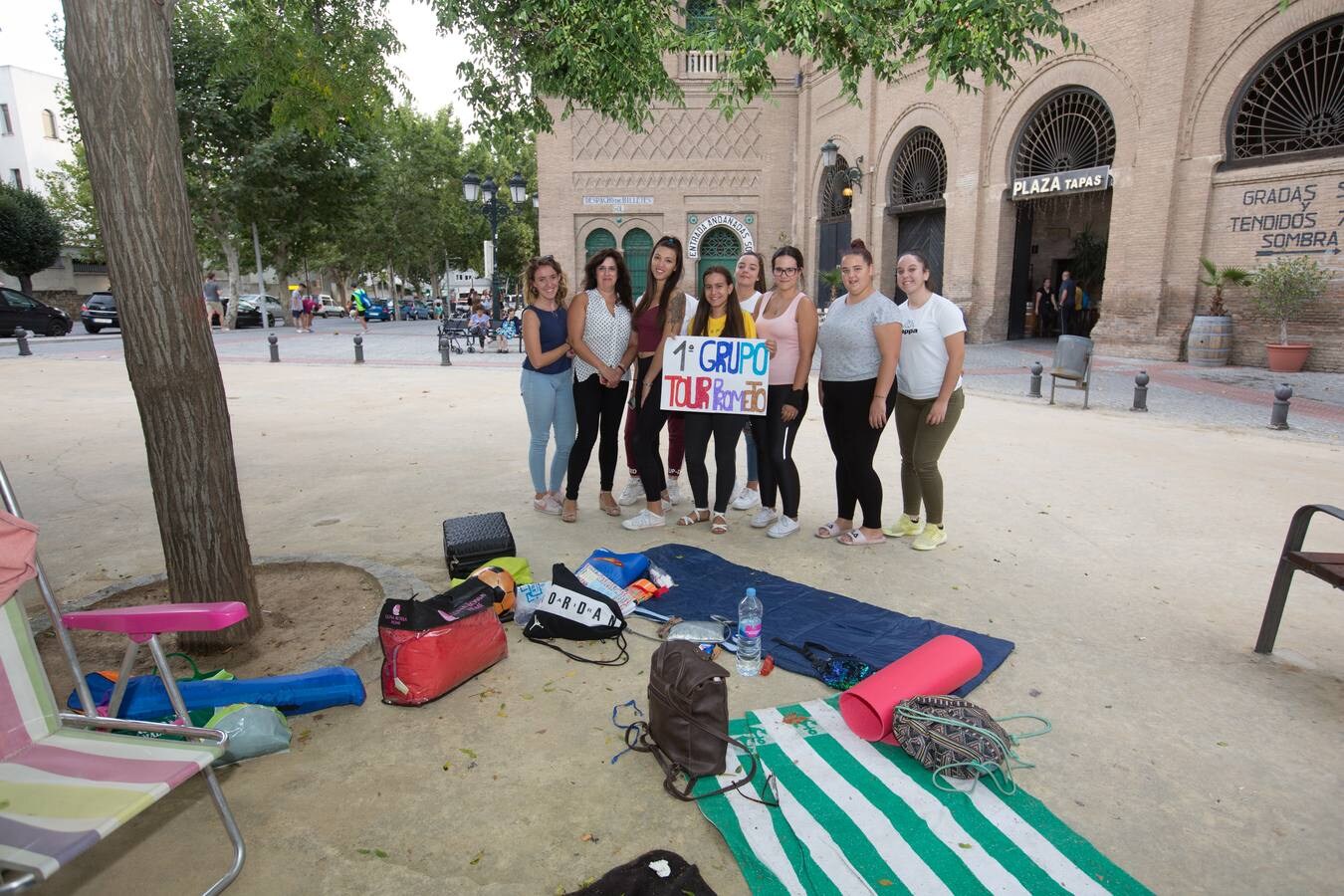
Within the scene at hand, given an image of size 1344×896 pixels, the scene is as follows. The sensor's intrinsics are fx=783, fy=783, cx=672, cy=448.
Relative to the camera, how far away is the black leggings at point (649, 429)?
5767 mm

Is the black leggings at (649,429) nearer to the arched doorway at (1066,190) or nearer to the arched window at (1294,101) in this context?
the arched window at (1294,101)

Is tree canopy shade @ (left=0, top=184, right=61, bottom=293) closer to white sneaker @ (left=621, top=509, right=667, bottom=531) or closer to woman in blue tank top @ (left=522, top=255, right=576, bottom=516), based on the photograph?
woman in blue tank top @ (left=522, top=255, right=576, bottom=516)

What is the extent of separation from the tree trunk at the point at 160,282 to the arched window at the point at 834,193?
2463 centimetres

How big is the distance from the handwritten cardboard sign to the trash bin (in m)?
7.80

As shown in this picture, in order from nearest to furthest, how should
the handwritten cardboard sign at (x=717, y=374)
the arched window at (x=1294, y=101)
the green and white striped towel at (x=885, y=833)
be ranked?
1. the green and white striped towel at (x=885, y=833)
2. the handwritten cardboard sign at (x=717, y=374)
3. the arched window at (x=1294, y=101)

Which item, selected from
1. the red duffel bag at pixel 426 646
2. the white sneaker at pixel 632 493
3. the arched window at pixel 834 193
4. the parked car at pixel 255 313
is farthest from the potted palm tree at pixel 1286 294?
the parked car at pixel 255 313

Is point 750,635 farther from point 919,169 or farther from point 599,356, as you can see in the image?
point 919,169

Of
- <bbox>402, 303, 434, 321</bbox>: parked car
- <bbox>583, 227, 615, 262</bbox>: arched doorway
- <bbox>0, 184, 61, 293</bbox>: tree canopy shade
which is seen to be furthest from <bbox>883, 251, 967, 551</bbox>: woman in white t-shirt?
<bbox>402, 303, 434, 321</bbox>: parked car

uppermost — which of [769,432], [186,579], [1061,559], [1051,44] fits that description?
[1051,44]

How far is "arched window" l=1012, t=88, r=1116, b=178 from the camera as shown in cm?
1764

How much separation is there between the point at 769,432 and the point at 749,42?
2.76 meters

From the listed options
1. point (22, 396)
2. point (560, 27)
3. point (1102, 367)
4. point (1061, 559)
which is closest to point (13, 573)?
point (560, 27)

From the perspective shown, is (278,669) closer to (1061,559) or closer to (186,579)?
(186,579)

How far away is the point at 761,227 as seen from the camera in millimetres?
29281
